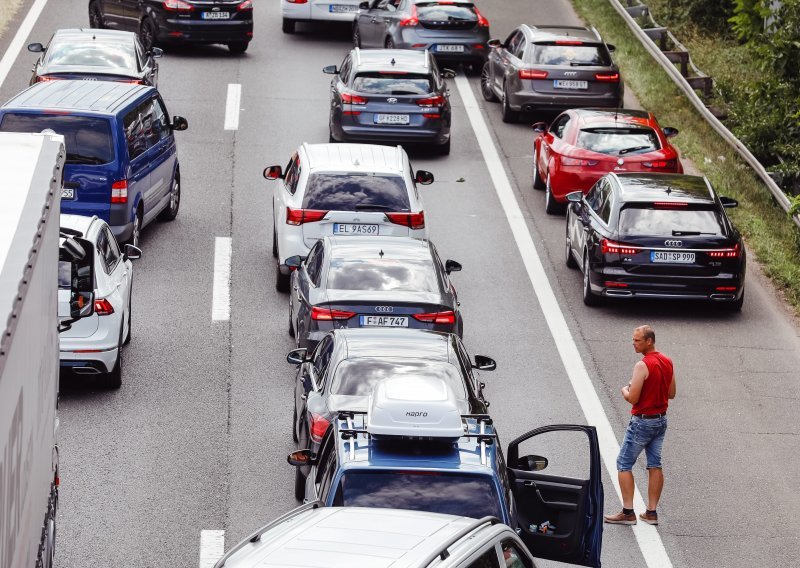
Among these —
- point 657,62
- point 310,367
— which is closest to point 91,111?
point 310,367

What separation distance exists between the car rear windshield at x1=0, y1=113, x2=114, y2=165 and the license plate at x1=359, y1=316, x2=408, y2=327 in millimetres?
5149

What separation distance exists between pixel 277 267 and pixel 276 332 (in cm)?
173

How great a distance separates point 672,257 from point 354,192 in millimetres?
3728

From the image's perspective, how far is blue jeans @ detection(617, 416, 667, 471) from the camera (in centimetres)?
1302

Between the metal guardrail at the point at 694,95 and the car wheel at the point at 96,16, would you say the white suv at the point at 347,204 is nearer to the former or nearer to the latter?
the metal guardrail at the point at 694,95

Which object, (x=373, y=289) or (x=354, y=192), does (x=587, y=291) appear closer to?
(x=354, y=192)

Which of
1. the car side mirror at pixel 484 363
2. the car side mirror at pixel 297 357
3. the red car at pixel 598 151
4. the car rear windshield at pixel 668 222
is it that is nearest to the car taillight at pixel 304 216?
the car rear windshield at pixel 668 222

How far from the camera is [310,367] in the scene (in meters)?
13.5

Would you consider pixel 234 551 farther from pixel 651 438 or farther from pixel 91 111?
pixel 91 111

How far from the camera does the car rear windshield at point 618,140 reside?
72.5ft

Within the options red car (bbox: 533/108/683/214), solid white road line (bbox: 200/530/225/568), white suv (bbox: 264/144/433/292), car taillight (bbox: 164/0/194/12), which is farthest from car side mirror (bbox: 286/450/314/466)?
car taillight (bbox: 164/0/194/12)

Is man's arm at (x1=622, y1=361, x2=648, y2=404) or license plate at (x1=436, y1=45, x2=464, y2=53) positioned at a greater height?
man's arm at (x1=622, y1=361, x2=648, y2=404)

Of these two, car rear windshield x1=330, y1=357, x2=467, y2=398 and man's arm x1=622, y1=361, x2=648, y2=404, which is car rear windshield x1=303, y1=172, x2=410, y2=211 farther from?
man's arm x1=622, y1=361, x2=648, y2=404

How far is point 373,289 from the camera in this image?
15250 mm
